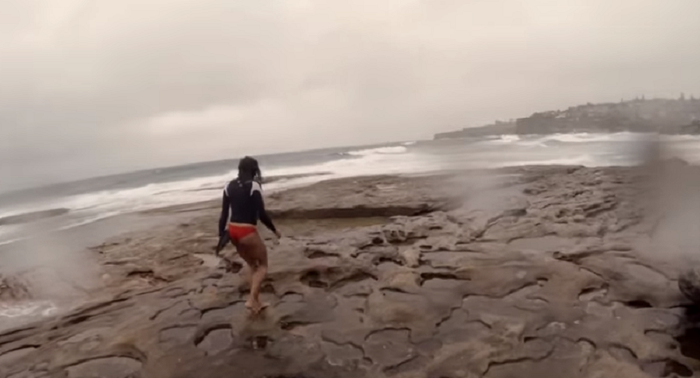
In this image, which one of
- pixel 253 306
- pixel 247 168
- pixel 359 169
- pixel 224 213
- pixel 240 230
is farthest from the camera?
pixel 359 169

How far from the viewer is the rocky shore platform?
18.7 ft

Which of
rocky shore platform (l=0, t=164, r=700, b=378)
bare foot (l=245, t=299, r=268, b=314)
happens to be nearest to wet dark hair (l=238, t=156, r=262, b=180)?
bare foot (l=245, t=299, r=268, b=314)

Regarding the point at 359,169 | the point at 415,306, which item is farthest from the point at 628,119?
the point at 415,306

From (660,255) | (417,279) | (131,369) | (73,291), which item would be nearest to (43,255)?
(73,291)

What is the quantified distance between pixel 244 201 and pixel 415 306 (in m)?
3.01

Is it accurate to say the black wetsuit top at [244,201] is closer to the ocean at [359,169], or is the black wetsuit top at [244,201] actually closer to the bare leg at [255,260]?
the bare leg at [255,260]

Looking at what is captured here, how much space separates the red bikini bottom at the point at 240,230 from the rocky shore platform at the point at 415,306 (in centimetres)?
127

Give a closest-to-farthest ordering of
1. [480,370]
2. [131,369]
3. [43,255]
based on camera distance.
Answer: [480,370] < [131,369] < [43,255]

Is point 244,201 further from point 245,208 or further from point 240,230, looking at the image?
point 240,230

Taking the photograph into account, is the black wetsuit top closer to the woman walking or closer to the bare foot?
the woman walking

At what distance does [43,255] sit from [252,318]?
1328 centimetres

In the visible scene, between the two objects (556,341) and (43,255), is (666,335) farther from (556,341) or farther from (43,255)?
(43,255)

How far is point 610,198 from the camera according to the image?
1467cm

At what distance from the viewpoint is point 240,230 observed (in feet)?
23.5
